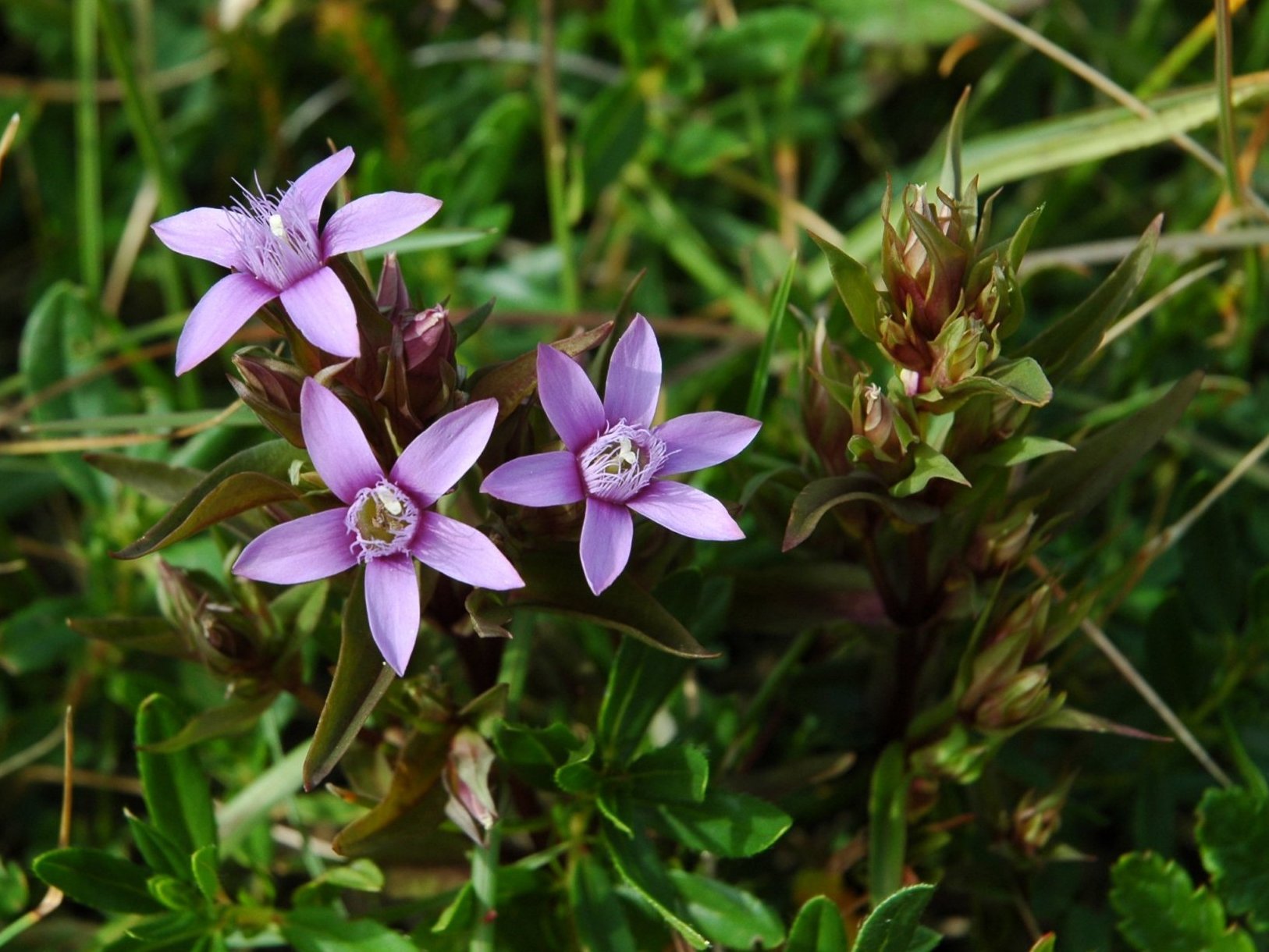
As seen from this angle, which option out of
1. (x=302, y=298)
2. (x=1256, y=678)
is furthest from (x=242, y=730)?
(x=1256, y=678)

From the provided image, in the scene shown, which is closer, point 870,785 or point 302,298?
point 302,298

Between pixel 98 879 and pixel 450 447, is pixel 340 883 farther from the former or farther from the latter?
pixel 450 447

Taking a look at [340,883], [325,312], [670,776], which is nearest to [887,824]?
[670,776]

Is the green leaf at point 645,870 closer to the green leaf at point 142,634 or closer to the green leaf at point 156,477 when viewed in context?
the green leaf at point 142,634

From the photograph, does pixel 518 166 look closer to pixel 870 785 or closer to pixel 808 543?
pixel 808 543

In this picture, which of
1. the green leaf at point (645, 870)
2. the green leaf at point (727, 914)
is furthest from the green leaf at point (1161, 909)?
the green leaf at point (645, 870)

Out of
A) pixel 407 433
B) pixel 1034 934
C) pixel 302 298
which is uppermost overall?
pixel 302 298
